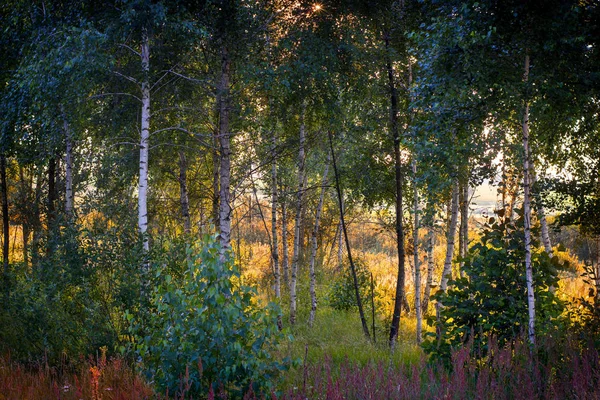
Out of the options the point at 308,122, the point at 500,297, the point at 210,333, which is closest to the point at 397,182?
the point at 308,122

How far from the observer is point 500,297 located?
6176 mm

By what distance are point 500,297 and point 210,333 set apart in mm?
3696

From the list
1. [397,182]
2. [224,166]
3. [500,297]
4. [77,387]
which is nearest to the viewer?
[77,387]

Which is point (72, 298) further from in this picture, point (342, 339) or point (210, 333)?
point (342, 339)

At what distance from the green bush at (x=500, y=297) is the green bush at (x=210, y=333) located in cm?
274

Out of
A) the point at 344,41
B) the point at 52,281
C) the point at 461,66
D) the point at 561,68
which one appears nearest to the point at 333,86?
the point at 344,41

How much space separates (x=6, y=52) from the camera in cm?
1111

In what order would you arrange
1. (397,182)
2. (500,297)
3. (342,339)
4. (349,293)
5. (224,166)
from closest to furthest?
(500,297) < (224,166) < (397,182) < (342,339) < (349,293)

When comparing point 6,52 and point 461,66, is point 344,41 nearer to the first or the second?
point 461,66

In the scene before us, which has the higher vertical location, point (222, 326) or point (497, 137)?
point (497, 137)

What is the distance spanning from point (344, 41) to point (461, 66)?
3.79m

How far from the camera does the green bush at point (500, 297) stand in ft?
20.2

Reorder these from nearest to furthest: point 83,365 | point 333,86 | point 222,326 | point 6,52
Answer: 1. point 222,326
2. point 83,365
3. point 333,86
4. point 6,52

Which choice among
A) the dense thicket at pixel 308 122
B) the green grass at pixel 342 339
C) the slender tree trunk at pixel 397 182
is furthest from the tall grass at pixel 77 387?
the slender tree trunk at pixel 397 182
